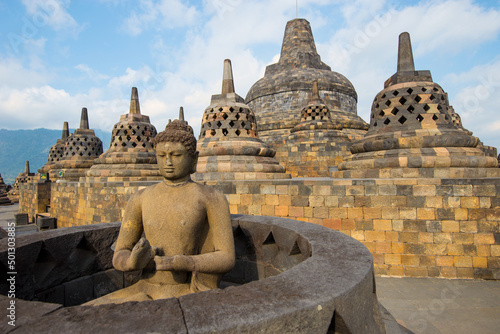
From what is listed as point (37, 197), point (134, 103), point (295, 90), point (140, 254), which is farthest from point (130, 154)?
point (295, 90)

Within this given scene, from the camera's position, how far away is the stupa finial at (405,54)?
21.8 ft

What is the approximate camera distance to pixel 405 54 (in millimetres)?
6738

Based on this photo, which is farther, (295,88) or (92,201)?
(295,88)

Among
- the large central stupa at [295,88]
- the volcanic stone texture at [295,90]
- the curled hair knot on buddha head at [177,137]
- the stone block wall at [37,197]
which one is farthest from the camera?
the large central stupa at [295,88]

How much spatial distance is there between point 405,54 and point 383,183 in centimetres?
401

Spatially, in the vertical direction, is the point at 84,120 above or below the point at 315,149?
above

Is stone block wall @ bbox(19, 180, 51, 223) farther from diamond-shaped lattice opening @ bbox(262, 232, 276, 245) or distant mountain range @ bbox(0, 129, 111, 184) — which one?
distant mountain range @ bbox(0, 129, 111, 184)

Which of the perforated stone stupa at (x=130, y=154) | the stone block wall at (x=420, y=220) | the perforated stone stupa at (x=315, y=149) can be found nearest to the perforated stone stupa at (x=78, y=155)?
the perforated stone stupa at (x=130, y=154)

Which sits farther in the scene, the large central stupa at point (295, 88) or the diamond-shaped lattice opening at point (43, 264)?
the large central stupa at point (295, 88)

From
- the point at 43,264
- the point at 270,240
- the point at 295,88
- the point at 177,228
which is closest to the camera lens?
the point at 177,228

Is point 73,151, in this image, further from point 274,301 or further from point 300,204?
point 274,301

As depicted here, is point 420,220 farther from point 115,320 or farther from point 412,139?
point 115,320

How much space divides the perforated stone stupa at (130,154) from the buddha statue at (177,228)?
24.3 ft

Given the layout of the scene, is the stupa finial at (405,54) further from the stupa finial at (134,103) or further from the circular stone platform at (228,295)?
the stupa finial at (134,103)
